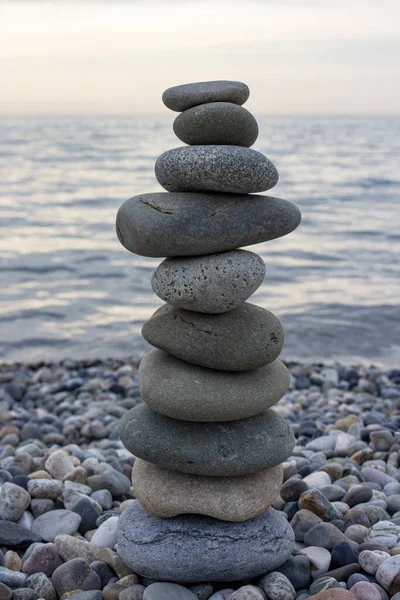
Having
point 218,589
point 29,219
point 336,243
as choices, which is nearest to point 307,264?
point 336,243

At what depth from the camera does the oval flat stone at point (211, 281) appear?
3.88 meters

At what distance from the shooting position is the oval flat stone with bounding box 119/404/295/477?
396 centimetres

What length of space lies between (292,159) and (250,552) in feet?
112

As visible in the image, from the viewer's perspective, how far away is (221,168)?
383 cm

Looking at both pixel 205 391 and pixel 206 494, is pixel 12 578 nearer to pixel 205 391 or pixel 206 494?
pixel 206 494

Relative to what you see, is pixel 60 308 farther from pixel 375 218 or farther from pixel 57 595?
pixel 375 218

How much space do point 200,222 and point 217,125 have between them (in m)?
0.55

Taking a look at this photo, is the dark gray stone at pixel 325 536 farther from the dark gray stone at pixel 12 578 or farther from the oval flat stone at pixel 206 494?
the dark gray stone at pixel 12 578

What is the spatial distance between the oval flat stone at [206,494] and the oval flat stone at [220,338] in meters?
0.64

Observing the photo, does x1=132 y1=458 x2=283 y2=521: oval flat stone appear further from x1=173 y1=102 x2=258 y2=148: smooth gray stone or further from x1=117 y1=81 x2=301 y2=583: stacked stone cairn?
x1=173 y1=102 x2=258 y2=148: smooth gray stone

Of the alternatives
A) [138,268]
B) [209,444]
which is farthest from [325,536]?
[138,268]

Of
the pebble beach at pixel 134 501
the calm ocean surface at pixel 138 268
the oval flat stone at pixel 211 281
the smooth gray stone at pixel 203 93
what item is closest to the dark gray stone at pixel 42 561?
the pebble beach at pixel 134 501

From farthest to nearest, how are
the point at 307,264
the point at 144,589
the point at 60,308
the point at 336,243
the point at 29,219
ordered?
the point at 29,219
the point at 336,243
the point at 307,264
the point at 60,308
the point at 144,589

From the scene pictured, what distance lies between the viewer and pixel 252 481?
4.16 metres
